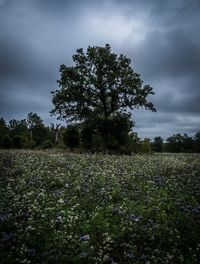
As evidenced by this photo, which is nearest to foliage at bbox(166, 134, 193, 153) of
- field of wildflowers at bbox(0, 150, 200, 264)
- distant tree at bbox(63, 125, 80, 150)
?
distant tree at bbox(63, 125, 80, 150)

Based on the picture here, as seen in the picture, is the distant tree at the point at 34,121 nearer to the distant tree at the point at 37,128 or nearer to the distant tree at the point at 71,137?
the distant tree at the point at 37,128

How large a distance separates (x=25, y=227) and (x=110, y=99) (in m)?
38.4

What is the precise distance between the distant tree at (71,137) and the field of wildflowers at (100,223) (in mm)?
36877

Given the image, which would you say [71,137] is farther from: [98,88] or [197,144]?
[197,144]

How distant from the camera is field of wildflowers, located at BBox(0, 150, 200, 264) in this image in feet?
25.3

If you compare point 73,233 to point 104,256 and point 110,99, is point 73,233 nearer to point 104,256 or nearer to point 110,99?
point 104,256

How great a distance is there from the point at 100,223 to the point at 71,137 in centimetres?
4362

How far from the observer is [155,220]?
32.9 ft

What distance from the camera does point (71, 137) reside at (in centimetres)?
5294

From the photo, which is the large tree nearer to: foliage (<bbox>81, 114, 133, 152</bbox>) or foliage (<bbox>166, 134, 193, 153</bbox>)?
foliage (<bbox>81, 114, 133, 152</bbox>)

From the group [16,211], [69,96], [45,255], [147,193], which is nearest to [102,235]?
[45,255]

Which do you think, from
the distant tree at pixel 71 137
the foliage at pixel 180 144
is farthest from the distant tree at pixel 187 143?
the distant tree at pixel 71 137

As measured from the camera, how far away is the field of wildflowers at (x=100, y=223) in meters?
7.70

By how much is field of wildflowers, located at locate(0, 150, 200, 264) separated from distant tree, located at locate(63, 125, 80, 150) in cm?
3688
